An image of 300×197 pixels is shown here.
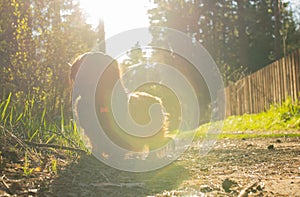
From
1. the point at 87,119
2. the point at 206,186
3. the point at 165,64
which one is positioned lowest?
the point at 206,186

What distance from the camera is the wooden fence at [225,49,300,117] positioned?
29.6ft

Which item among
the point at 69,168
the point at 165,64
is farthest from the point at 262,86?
the point at 165,64

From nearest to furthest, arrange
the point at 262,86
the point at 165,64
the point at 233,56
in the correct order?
the point at 262,86 → the point at 233,56 → the point at 165,64

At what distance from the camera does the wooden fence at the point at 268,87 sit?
9008 mm

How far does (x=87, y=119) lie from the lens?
11.0 ft

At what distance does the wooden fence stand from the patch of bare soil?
19.8ft

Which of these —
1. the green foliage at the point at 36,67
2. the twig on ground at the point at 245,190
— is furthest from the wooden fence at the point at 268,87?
the twig on ground at the point at 245,190

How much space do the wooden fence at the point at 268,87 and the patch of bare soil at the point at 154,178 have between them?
6029 millimetres

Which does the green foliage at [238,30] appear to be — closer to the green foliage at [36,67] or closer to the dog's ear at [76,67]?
the green foliage at [36,67]

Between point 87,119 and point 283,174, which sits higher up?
point 87,119

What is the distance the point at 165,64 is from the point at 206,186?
1159 inches

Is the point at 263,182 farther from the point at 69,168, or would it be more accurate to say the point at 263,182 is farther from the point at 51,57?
the point at 51,57

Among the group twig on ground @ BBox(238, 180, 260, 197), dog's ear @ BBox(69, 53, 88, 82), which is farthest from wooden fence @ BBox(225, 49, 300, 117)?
twig on ground @ BBox(238, 180, 260, 197)

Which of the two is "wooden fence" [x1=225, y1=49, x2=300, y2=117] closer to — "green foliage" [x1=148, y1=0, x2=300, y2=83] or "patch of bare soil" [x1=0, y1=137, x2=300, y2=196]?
"patch of bare soil" [x1=0, y1=137, x2=300, y2=196]
